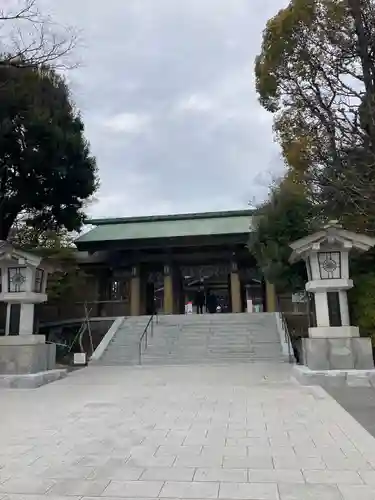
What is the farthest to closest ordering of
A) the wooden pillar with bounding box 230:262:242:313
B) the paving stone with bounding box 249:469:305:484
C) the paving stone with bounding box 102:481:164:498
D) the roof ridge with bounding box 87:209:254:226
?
the roof ridge with bounding box 87:209:254:226 → the wooden pillar with bounding box 230:262:242:313 → the paving stone with bounding box 249:469:305:484 → the paving stone with bounding box 102:481:164:498

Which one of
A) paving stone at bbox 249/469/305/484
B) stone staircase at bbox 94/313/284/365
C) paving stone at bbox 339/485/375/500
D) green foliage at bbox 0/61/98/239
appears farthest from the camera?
green foliage at bbox 0/61/98/239

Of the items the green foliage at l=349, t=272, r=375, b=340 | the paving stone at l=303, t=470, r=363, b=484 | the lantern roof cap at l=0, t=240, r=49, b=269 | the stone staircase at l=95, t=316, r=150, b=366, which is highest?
the lantern roof cap at l=0, t=240, r=49, b=269

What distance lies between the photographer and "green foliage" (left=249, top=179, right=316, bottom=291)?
39.0ft

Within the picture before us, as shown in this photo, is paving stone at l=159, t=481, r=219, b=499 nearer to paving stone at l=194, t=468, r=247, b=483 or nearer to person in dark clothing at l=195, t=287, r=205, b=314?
paving stone at l=194, t=468, r=247, b=483

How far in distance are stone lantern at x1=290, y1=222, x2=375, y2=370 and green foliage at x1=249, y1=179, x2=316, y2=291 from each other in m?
2.47

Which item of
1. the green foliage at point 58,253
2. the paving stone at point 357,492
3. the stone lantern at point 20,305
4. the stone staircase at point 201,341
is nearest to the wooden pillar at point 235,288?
the stone staircase at point 201,341

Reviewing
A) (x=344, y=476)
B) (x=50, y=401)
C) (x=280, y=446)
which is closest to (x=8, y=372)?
(x=50, y=401)

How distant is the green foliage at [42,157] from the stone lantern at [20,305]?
7.46 metres

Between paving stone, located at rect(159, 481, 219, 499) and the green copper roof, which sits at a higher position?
the green copper roof

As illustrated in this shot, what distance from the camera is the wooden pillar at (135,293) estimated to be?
65.8 feet

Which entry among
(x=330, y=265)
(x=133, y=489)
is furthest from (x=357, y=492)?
(x=330, y=265)

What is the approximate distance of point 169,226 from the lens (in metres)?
21.6

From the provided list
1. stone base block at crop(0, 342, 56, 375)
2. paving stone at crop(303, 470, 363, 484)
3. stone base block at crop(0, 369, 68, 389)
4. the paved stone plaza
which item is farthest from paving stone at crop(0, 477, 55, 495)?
stone base block at crop(0, 342, 56, 375)

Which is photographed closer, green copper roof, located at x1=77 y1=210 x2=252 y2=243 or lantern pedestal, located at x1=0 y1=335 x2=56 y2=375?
lantern pedestal, located at x1=0 y1=335 x2=56 y2=375
